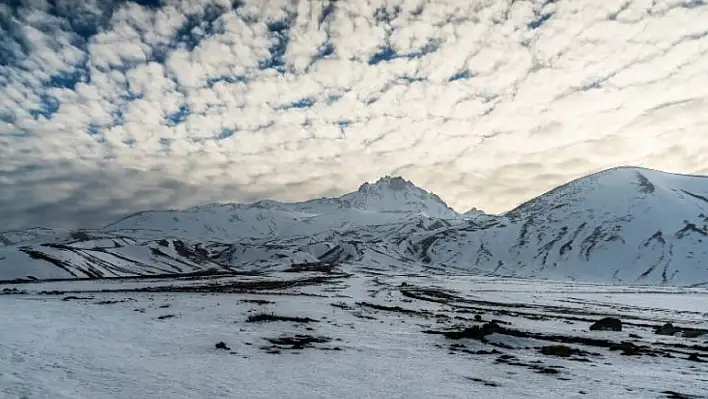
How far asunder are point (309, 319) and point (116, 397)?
88.5 feet

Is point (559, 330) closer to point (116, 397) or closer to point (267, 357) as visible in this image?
point (267, 357)

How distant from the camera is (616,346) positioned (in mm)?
33219

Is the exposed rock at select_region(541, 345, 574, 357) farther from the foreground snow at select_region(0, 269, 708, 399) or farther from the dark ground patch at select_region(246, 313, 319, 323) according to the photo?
the dark ground patch at select_region(246, 313, 319, 323)

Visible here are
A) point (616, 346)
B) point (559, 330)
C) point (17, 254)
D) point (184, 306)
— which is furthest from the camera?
point (17, 254)

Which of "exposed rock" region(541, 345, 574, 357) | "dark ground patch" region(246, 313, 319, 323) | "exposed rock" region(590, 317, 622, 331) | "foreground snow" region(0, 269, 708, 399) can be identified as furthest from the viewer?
"exposed rock" region(590, 317, 622, 331)

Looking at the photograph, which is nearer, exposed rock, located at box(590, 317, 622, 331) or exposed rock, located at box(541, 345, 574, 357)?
exposed rock, located at box(541, 345, 574, 357)

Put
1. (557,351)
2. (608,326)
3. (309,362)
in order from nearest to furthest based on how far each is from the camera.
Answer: (309,362) → (557,351) → (608,326)

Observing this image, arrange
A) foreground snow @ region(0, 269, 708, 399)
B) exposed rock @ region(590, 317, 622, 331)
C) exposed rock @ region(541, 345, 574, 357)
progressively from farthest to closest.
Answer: exposed rock @ region(590, 317, 622, 331) → exposed rock @ region(541, 345, 574, 357) → foreground snow @ region(0, 269, 708, 399)

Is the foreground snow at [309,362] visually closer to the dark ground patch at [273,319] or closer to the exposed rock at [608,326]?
the exposed rock at [608,326]

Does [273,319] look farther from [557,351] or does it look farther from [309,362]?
[557,351]

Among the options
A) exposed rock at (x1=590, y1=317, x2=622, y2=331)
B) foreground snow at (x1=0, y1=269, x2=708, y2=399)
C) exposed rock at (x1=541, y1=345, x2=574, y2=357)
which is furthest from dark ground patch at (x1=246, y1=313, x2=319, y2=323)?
exposed rock at (x1=590, y1=317, x2=622, y2=331)

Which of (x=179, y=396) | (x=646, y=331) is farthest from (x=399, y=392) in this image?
(x=646, y=331)

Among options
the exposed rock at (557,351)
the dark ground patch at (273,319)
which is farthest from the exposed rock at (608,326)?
the dark ground patch at (273,319)

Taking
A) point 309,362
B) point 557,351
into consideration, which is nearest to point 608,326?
point 557,351
